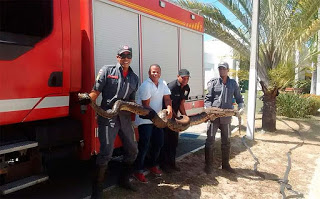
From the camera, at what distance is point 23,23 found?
9.70 ft

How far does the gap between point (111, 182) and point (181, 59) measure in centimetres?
256

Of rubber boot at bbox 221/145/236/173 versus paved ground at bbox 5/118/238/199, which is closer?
paved ground at bbox 5/118/238/199

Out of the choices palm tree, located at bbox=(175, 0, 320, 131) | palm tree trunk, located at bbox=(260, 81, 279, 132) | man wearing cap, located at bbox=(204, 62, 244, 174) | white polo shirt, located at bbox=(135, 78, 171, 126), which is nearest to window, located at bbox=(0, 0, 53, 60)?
white polo shirt, located at bbox=(135, 78, 171, 126)

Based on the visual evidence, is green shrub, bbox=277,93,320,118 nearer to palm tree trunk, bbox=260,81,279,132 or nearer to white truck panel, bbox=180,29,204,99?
palm tree trunk, bbox=260,81,279,132

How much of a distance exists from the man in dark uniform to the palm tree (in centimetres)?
407

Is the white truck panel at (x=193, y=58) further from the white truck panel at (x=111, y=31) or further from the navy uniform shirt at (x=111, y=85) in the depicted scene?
the navy uniform shirt at (x=111, y=85)

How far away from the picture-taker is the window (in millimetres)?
2680

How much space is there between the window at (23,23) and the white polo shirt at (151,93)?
1426mm

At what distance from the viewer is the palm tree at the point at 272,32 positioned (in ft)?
25.8

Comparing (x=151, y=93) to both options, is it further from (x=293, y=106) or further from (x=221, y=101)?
(x=293, y=106)

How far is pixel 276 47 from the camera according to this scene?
816 cm

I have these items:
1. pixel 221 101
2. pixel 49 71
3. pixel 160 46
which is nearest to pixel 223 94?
pixel 221 101

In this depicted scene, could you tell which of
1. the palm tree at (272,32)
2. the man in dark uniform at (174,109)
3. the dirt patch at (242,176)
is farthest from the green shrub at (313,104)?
→ the man in dark uniform at (174,109)

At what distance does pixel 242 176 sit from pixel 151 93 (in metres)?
2.17
